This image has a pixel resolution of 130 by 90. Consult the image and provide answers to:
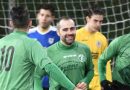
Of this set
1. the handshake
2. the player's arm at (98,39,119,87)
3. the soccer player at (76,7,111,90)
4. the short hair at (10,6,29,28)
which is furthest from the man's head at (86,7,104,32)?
the short hair at (10,6,29,28)

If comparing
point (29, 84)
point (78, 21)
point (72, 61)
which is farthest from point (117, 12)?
point (29, 84)

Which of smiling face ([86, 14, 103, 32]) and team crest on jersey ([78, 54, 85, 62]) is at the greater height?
smiling face ([86, 14, 103, 32])

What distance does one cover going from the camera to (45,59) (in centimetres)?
614

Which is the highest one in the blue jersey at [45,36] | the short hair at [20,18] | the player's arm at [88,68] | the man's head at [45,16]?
the short hair at [20,18]

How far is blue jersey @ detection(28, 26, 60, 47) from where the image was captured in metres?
8.09

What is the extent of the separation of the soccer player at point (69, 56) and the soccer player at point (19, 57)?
2.63 ft

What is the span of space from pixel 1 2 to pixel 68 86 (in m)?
7.10

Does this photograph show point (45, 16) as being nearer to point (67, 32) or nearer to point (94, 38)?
point (94, 38)

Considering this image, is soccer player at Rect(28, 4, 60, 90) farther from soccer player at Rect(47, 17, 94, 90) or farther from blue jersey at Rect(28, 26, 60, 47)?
soccer player at Rect(47, 17, 94, 90)

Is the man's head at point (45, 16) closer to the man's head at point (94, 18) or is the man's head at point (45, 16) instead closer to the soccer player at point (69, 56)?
the man's head at point (94, 18)

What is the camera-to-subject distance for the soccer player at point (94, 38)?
8.28 meters

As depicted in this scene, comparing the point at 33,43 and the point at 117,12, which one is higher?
the point at 33,43

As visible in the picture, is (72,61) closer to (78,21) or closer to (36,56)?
(36,56)

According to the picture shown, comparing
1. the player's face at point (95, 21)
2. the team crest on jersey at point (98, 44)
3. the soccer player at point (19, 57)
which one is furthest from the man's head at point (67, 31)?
the team crest on jersey at point (98, 44)
